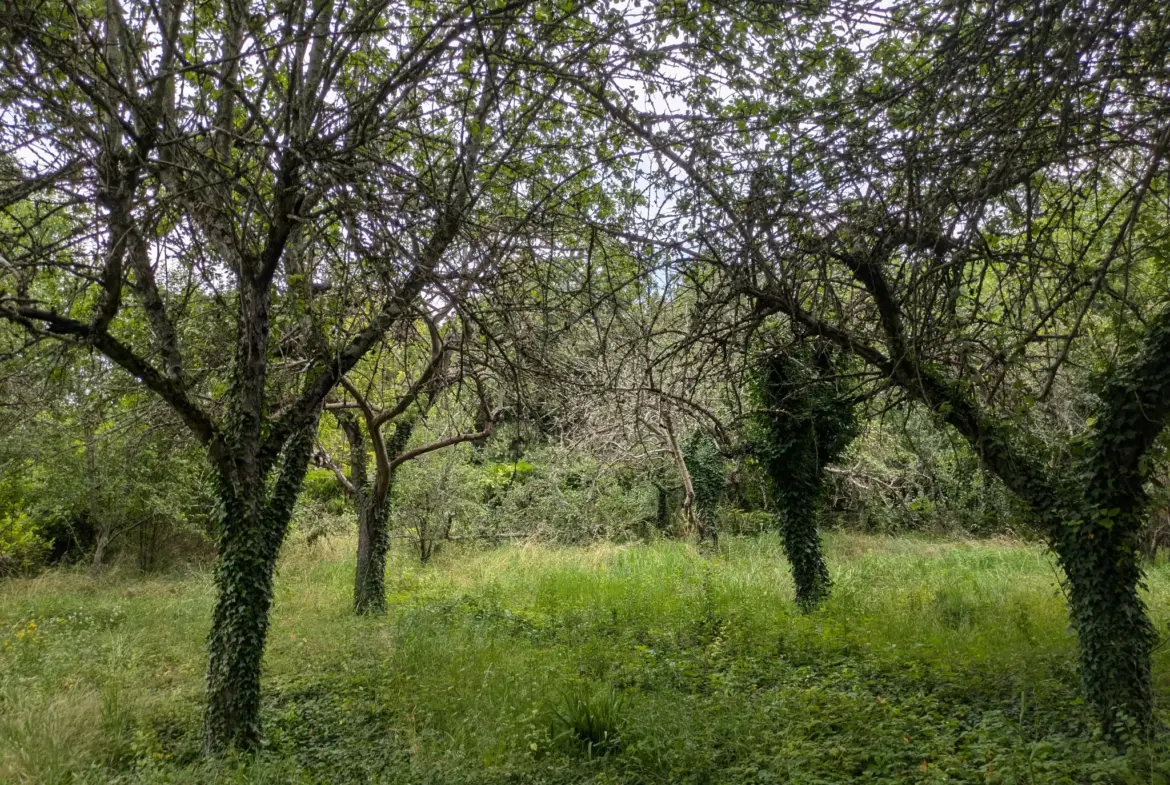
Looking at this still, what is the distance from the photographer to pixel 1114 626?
14.4 ft

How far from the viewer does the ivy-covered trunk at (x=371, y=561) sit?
9461mm

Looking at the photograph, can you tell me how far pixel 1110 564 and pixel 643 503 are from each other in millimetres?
13518

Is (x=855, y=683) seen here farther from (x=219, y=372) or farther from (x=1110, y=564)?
(x=219, y=372)

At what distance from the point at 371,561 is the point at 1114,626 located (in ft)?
26.8

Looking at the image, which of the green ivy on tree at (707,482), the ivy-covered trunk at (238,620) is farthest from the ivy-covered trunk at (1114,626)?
the green ivy on tree at (707,482)

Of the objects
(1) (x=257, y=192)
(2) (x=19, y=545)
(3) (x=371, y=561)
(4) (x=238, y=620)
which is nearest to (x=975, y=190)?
(1) (x=257, y=192)

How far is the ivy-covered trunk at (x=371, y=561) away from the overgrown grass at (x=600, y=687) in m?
0.38

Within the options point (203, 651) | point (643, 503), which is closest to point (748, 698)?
point (203, 651)

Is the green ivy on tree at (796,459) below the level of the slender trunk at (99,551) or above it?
above

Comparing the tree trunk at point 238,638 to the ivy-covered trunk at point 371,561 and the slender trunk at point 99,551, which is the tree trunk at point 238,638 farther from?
the slender trunk at point 99,551

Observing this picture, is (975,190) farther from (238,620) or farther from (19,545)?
(19,545)

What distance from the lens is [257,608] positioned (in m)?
4.96

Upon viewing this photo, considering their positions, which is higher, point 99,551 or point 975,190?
point 975,190

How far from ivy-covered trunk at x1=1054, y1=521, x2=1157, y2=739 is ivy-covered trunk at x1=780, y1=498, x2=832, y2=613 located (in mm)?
4208
